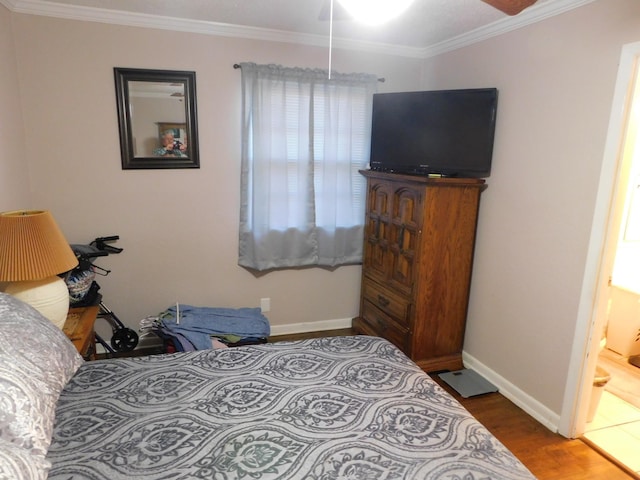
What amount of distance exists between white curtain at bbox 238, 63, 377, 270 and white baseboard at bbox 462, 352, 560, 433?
1295 mm

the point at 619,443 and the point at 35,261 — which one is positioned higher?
the point at 35,261

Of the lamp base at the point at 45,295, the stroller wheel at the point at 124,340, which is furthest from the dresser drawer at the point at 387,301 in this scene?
the lamp base at the point at 45,295

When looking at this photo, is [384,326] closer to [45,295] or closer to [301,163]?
[301,163]

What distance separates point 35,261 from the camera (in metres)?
1.85

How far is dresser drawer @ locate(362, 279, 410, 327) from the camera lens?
2.96 metres

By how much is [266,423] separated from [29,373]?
75 centimetres

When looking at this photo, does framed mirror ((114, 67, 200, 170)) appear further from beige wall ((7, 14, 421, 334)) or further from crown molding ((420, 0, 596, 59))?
crown molding ((420, 0, 596, 59))

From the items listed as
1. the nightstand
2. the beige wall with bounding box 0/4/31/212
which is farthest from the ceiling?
the nightstand

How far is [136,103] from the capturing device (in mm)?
2852

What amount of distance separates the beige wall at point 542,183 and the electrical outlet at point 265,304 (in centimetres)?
161

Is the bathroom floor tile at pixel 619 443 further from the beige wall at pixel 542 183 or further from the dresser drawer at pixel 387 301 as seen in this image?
the dresser drawer at pixel 387 301

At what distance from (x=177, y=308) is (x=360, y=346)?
1.58 m

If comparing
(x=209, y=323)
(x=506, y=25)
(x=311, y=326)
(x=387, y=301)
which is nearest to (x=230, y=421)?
(x=209, y=323)

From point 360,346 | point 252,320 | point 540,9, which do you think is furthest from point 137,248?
point 540,9
